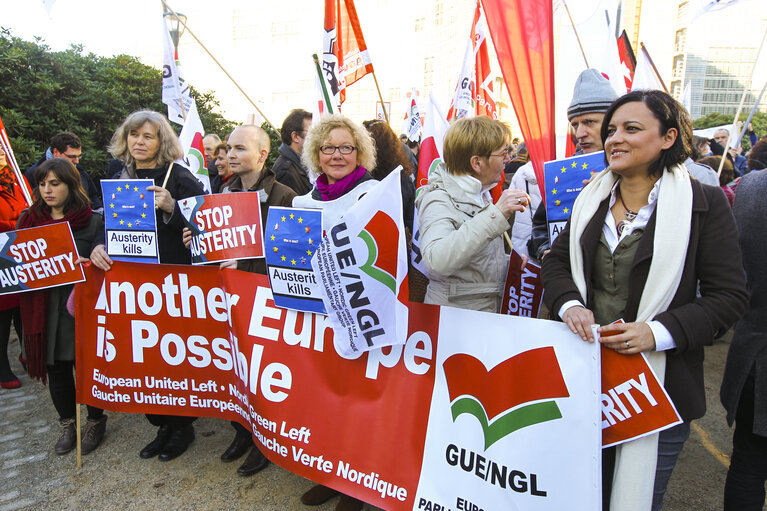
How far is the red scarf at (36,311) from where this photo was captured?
133 inches

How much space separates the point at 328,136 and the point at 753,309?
7.42 ft

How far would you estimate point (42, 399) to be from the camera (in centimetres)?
429

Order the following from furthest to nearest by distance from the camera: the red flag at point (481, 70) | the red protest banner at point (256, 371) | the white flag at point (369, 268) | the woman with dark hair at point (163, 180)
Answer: the red flag at point (481, 70) < the woman with dark hair at point (163, 180) < the red protest banner at point (256, 371) < the white flag at point (369, 268)

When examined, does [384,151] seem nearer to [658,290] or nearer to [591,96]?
[591,96]

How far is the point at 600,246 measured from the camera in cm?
194

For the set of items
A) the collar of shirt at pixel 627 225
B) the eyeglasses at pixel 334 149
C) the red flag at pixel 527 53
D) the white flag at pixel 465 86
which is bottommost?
the collar of shirt at pixel 627 225

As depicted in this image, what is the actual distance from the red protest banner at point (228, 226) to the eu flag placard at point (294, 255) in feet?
1.37

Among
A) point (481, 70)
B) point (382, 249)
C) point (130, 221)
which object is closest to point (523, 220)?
point (382, 249)

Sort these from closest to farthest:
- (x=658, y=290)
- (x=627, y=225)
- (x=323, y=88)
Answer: (x=658, y=290) < (x=627, y=225) < (x=323, y=88)

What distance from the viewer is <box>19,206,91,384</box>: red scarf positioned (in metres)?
3.38

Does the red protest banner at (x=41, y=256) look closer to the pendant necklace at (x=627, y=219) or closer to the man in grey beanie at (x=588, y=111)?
the man in grey beanie at (x=588, y=111)

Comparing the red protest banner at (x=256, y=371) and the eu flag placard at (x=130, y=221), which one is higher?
the eu flag placard at (x=130, y=221)

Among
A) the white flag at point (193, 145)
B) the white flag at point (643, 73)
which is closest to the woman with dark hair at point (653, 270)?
the white flag at point (643, 73)

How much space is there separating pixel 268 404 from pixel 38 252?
198 centimetres
